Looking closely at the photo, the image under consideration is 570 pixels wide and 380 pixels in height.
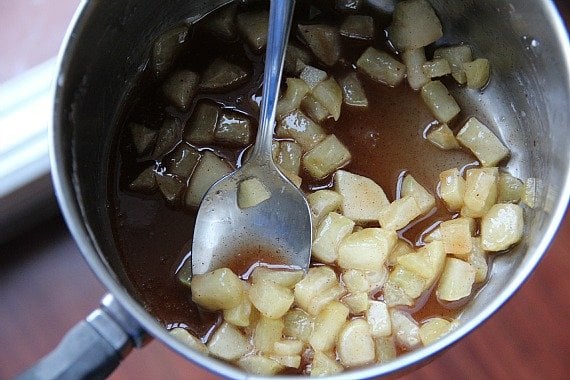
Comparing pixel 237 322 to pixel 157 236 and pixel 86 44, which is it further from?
pixel 86 44

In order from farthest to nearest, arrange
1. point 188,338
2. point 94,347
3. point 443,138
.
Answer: point 443,138 → point 188,338 → point 94,347

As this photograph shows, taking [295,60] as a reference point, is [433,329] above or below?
below

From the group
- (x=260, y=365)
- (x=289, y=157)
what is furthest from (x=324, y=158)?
(x=260, y=365)

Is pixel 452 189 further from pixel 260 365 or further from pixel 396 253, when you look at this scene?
pixel 260 365

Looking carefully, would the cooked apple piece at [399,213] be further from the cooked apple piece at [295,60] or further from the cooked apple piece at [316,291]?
the cooked apple piece at [295,60]

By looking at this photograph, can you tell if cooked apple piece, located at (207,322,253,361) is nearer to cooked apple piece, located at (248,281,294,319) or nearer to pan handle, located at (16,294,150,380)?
cooked apple piece, located at (248,281,294,319)

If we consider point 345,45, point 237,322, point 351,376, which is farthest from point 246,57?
point 351,376

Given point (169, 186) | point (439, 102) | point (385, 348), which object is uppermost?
point (169, 186)
